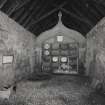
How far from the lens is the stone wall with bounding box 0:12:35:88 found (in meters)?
3.53

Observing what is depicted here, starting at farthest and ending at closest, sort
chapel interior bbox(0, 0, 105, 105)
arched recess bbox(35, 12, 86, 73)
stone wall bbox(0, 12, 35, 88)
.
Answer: arched recess bbox(35, 12, 86, 73)
stone wall bbox(0, 12, 35, 88)
chapel interior bbox(0, 0, 105, 105)

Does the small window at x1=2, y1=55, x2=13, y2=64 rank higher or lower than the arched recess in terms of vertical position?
lower

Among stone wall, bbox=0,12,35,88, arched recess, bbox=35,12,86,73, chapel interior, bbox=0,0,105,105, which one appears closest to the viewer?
chapel interior, bbox=0,0,105,105

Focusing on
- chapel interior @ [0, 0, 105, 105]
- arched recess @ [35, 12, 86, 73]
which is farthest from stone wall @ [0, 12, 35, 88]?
arched recess @ [35, 12, 86, 73]

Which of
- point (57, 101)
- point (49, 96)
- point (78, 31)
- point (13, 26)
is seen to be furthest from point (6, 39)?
point (78, 31)

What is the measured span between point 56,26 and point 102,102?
4.29 metres

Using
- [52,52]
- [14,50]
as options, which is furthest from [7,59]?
[52,52]

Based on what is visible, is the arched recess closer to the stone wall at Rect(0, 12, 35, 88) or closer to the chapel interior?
the chapel interior

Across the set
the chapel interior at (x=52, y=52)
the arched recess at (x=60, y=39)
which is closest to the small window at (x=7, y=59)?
the chapel interior at (x=52, y=52)

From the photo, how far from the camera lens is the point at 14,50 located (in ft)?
13.9

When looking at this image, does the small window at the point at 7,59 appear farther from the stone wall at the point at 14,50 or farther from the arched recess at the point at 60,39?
the arched recess at the point at 60,39

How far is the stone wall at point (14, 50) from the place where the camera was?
353 cm

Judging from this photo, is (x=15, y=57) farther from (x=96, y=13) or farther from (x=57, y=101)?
(x=96, y=13)

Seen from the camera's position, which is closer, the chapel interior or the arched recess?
the chapel interior
